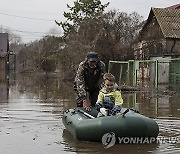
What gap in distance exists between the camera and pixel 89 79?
10.6m

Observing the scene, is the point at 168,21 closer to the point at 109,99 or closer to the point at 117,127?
the point at 109,99

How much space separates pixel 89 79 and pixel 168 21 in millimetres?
38101

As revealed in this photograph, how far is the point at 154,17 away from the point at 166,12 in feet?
4.57

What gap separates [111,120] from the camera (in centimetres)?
848

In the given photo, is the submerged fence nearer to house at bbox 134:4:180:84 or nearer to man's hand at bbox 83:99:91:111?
house at bbox 134:4:180:84

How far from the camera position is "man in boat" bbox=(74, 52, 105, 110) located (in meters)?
10.2

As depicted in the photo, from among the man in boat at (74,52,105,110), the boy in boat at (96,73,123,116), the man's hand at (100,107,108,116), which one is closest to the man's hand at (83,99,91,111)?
the man in boat at (74,52,105,110)

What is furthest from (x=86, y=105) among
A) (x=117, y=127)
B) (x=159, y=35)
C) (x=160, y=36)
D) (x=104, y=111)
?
(x=159, y=35)

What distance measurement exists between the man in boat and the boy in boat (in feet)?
2.29

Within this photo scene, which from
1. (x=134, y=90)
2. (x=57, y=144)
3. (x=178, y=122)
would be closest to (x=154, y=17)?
(x=134, y=90)

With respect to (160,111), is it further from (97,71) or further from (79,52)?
(79,52)

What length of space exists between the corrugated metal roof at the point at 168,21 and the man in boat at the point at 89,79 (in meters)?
35.4

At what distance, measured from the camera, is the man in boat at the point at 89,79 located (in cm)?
1016

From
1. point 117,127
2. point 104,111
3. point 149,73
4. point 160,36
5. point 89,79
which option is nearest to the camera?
point 117,127
